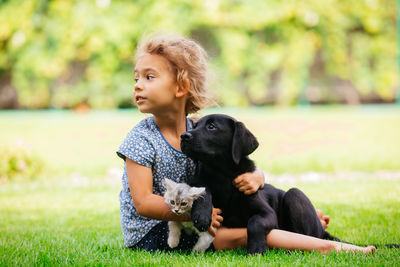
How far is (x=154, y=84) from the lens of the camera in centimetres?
354

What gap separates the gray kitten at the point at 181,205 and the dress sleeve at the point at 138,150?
27cm

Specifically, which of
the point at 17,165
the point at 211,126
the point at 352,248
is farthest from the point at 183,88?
the point at 17,165

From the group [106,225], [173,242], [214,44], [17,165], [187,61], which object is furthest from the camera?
[214,44]

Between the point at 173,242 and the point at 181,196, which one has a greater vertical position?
the point at 181,196

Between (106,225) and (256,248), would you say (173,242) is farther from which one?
(106,225)

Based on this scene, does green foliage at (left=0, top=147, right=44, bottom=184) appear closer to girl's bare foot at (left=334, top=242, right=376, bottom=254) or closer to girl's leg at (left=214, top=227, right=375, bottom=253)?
girl's leg at (left=214, top=227, right=375, bottom=253)

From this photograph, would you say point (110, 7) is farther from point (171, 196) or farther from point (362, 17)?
point (171, 196)

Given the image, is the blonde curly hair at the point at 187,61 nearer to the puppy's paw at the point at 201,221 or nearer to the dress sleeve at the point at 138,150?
the dress sleeve at the point at 138,150

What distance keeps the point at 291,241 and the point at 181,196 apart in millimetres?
945

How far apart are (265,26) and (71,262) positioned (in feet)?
51.7

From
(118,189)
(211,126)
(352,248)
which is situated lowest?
(118,189)

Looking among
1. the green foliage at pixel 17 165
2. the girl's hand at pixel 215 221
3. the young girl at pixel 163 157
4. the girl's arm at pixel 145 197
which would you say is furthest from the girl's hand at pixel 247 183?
the green foliage at pixel 17 165

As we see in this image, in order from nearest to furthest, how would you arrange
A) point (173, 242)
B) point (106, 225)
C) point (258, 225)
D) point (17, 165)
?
point (258, 225)
point (173, 242)
point (106, 225)
point (17, 165)

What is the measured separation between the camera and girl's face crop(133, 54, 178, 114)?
11.5 ft
